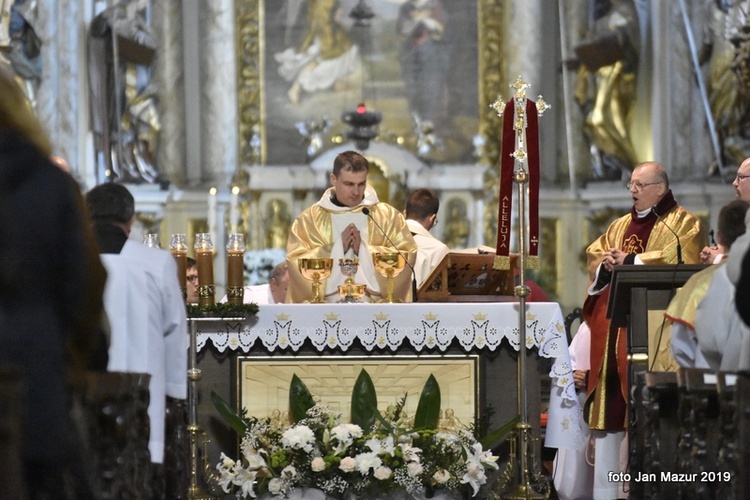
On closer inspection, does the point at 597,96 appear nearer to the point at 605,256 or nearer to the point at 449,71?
the point at 449,71

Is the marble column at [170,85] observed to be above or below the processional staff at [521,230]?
above

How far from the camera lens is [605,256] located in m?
8.07

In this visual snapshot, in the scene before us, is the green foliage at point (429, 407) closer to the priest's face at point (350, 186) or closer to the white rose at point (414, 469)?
the white rose at point (414, 469)

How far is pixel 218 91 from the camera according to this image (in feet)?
43.8

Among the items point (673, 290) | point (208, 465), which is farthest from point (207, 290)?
point (673, 290)

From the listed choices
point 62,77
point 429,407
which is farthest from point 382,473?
point 62,77

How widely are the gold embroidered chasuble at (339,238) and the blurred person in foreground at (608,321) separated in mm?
1224

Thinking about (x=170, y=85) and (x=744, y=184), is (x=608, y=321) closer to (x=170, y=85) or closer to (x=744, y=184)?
(x=744, y=184)

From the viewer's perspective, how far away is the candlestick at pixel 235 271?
23.7ft

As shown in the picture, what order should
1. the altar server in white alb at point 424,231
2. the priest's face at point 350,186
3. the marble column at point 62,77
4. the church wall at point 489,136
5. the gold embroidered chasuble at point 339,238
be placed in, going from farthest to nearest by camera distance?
1. the church wall at point 489,136
2. the marble column at point 62,77
3. the altar server in white alb at point 424,231
4. the gold embroidered chasuble at point 339,238
5. the priest's face at point 350,186

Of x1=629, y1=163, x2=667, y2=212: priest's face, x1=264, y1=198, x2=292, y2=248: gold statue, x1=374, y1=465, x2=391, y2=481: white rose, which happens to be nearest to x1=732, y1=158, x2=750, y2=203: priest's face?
x1=629, y1=163, x2=667, y2=212: priest's face

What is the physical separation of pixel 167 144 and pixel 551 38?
391 centimetres

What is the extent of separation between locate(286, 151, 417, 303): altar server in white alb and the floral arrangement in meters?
0.96

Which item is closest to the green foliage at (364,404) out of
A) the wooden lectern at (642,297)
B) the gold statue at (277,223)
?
the wooden lectern at (642,297)
